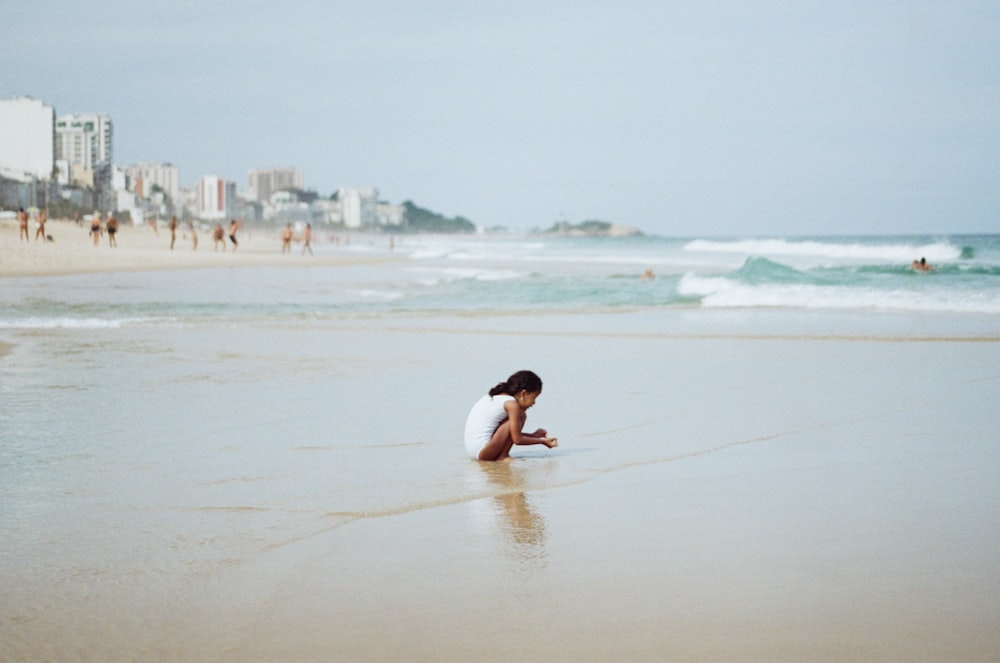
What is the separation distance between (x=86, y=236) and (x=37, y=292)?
124 feet

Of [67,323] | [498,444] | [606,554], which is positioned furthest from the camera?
[67,323]

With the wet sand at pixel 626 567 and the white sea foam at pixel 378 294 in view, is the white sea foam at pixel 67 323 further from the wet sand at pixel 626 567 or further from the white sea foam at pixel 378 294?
the wet sand at pixel 626 567

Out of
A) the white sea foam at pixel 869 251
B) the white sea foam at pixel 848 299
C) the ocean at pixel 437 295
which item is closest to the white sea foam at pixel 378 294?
the ocean at pixel 437 295

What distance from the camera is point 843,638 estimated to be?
340cm

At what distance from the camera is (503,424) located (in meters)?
6.45

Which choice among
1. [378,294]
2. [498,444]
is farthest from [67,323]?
[498,444]

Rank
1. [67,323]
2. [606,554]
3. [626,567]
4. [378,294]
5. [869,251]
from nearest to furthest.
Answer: [626,567] < [606,554] < [67,323] < [378,294] < [869,251]

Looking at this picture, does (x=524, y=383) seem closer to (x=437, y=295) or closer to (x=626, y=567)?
(x=626, y=567)

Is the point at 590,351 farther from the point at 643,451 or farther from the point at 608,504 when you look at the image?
the point at 608,504

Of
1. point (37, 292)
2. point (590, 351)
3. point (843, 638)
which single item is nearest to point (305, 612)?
point (843, 638)

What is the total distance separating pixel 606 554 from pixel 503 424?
2.17 m

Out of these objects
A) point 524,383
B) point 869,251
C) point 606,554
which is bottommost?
point 606,554

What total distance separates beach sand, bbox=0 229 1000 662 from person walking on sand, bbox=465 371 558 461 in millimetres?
152

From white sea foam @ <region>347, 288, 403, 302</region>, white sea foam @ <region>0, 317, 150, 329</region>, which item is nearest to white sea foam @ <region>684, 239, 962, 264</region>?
white sea foam @ <region>347, 288, 403, 302</region>
